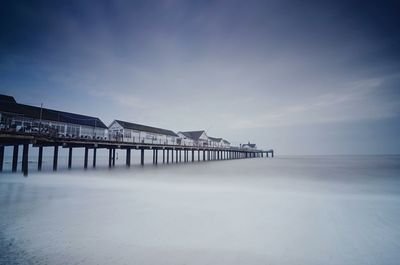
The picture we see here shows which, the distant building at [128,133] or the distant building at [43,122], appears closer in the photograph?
the distant building at [43,122]

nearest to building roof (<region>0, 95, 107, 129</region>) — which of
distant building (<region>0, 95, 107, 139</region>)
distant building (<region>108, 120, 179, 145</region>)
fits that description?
distant building (<region>0, 95, 107, 139</region>)

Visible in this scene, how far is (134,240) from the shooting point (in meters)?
5.12

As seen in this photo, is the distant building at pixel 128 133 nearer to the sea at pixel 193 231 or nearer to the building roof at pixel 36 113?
the building roof at pixel 36 113

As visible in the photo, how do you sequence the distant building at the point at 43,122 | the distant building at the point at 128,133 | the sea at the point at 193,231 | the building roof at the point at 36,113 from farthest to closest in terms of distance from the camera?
the distant building at the point at 128,133, the building roof at the point at 36,113, the distant building at the point at 43,122, the sea at the point at 193,231

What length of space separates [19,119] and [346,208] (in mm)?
28015

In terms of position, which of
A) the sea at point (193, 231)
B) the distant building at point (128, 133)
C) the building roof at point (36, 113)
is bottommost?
the sea at point (193, 231)

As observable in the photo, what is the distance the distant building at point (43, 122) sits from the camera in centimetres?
1877

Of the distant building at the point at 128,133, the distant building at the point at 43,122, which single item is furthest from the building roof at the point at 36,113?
the distant building at the point at 128,133

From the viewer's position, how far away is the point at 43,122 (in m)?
22.4

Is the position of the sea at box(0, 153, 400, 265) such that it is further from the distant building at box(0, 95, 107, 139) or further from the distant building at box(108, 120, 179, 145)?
the distant building at box(108, 120, 179, 145)

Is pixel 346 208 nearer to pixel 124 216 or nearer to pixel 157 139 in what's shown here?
pixel 124 216

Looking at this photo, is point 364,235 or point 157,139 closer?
point 364,235

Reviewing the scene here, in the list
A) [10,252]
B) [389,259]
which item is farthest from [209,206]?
[10,252]

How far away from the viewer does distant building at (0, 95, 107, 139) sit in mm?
18766
